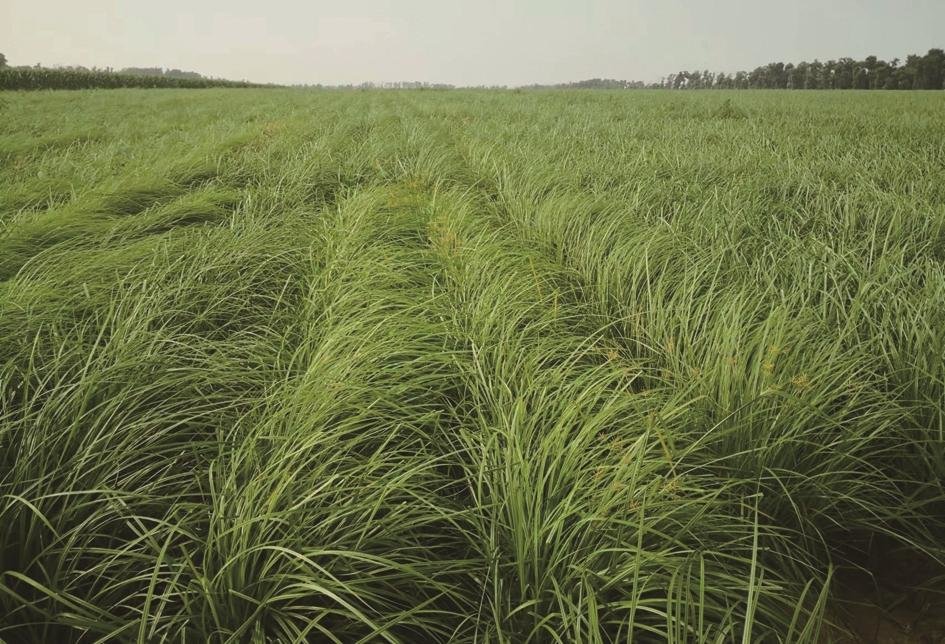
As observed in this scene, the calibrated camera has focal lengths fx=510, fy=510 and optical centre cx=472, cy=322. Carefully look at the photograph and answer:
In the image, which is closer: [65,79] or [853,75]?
[65,79]

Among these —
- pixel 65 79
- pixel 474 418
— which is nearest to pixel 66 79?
pixel 65 79

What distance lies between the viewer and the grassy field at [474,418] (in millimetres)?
973

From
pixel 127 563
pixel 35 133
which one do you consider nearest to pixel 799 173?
pixel 127 563

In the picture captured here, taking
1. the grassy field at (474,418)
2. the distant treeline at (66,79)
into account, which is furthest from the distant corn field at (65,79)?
the grassy field at (474,418)

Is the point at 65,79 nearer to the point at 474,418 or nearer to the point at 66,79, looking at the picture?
the point at 66,79

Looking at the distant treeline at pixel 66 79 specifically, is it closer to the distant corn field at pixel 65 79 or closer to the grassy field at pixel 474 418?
the distant corn field at pixel 65 79

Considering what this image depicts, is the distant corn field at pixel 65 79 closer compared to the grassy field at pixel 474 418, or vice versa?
the grassy field at pixel 474 418

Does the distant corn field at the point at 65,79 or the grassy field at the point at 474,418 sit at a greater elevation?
the distant corn field at the point at 65,79

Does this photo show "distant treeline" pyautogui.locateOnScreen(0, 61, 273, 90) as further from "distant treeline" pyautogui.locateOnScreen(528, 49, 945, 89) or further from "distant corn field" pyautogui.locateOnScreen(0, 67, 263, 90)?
"distant treeline" pyautogui.locateOnScreen(528, 49, 945, 89)

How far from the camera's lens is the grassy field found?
97 centimetres

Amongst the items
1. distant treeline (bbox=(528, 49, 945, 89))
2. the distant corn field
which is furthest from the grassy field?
distant treeline (bbox=(528, 49, 945, 89))

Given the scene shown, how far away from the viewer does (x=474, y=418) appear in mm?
1506

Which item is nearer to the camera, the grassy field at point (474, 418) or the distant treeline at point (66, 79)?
the grassy field at point (474, 418)

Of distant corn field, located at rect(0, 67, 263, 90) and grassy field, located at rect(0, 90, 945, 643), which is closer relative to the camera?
grassy field, located at rect(0, 90, 945, 643)
